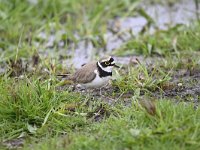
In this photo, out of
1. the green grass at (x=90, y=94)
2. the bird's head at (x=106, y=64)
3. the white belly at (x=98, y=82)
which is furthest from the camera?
the bird's head at (x=106, y=64)

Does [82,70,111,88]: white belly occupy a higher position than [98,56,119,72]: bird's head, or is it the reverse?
[98,56,119,72]: bird's head

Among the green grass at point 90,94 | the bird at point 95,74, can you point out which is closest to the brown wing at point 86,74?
the bird at point 95,74

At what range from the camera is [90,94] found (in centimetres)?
688

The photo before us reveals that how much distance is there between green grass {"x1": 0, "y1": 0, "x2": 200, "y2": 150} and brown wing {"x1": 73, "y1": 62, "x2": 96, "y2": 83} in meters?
0.18

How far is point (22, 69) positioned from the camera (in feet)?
25.3

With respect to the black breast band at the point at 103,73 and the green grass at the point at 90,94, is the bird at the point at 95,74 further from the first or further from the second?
the green grass at the point at 90,94

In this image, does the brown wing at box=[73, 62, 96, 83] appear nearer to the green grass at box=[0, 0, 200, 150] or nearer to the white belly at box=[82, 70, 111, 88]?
the white belly at box=[82, 70, 111, 88]

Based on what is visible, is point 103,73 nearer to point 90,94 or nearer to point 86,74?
point 86,74

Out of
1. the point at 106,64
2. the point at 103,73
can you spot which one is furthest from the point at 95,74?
the point at 106,64

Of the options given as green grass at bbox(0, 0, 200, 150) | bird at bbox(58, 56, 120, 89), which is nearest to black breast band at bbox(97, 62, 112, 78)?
bird at bbox(58, 56, 120, 89)

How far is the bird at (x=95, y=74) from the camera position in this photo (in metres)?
6.72

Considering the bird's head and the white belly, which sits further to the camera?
the bird's head

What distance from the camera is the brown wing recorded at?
6746 mm

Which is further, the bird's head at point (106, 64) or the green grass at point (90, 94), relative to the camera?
the bird's head at point (106, 64)
